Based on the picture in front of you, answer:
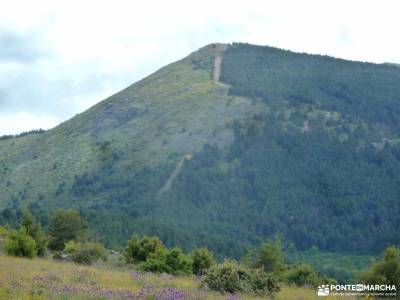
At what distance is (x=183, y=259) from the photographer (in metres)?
30.4

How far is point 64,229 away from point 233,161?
94.3 metres

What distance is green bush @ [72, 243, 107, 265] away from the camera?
31.1m

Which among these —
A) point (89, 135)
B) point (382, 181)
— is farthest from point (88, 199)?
point (382, 181)

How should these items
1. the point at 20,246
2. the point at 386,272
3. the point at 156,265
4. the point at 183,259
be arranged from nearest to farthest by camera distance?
the point at 386,272
the point at 20,246
the point at 156,265
the point at 183,259

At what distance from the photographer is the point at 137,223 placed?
91.6m

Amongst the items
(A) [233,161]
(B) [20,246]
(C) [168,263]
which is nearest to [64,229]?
(B) [20,246]

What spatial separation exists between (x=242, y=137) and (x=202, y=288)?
12420 cm

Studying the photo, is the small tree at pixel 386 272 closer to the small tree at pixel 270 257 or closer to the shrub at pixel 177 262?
the shrub at pixel 177 262

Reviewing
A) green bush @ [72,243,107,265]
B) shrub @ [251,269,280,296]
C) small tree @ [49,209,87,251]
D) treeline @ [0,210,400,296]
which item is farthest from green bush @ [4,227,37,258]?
small tree @ [49,209,87,251]

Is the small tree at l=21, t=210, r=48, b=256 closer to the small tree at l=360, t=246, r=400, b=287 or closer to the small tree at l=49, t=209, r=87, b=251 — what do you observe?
the small tree at l=49, t=209, r=87, b=251

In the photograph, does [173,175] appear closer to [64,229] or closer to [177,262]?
[64,229]

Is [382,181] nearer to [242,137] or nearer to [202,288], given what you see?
[242,137]

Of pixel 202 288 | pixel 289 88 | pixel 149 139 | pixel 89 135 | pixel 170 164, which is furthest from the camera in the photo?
pixel 289 88

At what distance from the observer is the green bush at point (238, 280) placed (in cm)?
1911
